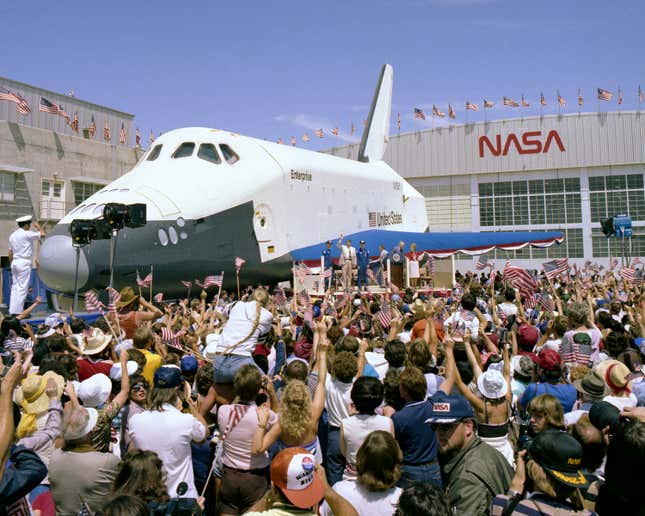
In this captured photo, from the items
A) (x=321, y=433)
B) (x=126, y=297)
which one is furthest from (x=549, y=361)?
(x=126, y=297)

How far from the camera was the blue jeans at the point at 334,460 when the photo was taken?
12.8ft

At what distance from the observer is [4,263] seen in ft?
67.8

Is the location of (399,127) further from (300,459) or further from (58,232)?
(300,459)

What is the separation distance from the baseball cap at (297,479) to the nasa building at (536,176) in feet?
114

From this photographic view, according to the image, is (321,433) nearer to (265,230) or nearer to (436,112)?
(265,230)

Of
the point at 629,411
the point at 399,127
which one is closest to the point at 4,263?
the point at 629,411

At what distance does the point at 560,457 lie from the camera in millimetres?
2527

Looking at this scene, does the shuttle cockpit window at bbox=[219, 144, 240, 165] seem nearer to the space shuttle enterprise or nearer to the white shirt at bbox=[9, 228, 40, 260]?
the space shuttle enterprise

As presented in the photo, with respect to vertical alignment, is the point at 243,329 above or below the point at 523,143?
below

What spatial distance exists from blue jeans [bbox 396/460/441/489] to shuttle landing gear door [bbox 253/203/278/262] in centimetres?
1075

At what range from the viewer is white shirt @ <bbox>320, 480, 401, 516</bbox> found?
2.61 meters

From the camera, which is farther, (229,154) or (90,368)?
(229,154)

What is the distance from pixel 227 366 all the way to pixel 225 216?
861 centimetres

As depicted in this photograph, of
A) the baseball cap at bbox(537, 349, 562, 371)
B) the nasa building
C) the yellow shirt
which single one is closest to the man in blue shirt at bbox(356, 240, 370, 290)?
the yellow shirt
